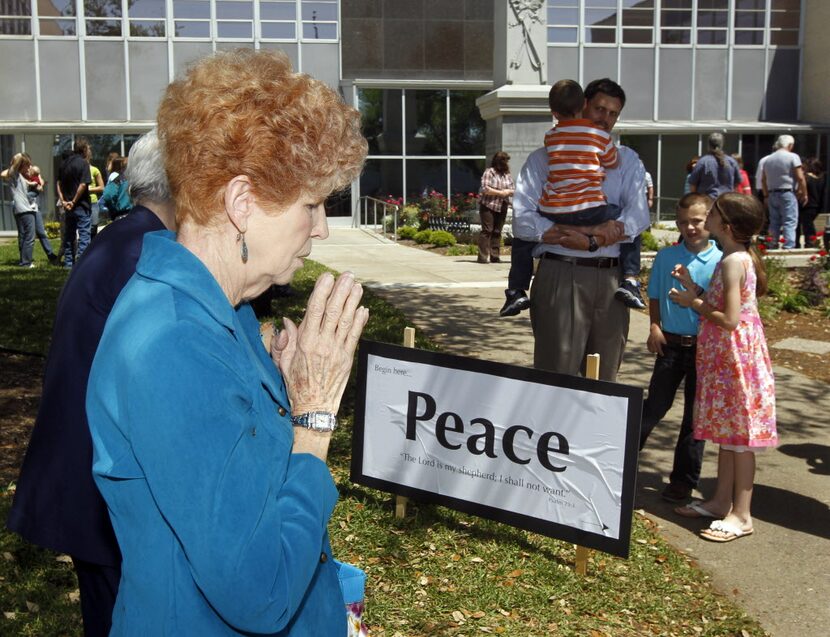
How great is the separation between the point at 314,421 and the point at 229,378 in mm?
345

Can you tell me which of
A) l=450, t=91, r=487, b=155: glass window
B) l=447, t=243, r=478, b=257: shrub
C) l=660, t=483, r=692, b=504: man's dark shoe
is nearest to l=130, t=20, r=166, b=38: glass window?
l=450, t=91, r=487, b=155: glass window

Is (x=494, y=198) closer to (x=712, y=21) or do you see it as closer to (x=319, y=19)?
(x=319, y=19)

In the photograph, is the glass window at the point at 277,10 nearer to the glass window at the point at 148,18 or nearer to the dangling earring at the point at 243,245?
the glass window at the point at 148,18

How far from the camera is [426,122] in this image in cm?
2894

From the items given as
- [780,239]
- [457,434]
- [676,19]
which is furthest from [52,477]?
[676,19]

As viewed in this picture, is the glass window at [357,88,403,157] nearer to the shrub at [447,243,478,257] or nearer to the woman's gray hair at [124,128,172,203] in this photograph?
the shrub at [447,243,478,257]

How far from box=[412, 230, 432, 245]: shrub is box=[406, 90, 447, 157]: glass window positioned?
263 inches

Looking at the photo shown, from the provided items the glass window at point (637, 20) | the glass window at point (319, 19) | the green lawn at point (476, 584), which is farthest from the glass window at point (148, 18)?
the green lawn at point (476, 584)

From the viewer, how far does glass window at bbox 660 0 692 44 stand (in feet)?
97.7

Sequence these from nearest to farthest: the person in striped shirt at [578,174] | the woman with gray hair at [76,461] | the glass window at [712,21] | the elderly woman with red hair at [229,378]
Result: 1. the elderly woman with red hair at [229,378]
2. the woman with gray hair at [76,461]
3. the person in striped shirt at [578,174]
4. the glass window at [712,21]

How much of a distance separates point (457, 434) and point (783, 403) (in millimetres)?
4251

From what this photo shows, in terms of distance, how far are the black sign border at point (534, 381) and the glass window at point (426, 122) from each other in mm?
24004

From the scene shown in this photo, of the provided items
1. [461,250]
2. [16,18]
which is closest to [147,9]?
[16,18]

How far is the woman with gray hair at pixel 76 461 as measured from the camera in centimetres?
262
